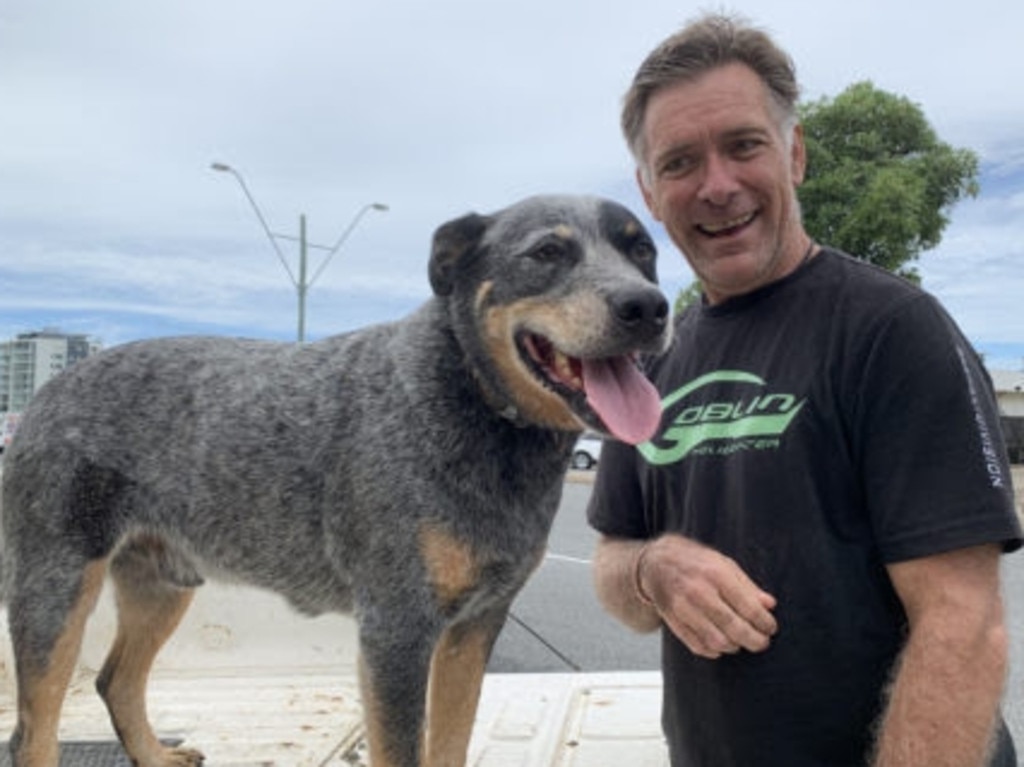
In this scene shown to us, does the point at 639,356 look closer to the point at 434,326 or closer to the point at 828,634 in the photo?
the point at 434,326

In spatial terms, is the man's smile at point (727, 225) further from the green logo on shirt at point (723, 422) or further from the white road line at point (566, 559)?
the white road line at point (566, 559)

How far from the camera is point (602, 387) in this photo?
266cm

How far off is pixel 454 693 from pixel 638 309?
1.47 m

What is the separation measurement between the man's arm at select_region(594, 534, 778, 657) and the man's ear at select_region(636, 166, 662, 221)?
881 mm

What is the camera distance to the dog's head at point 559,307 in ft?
8.62

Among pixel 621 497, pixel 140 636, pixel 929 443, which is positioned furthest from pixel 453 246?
pixel 140 636

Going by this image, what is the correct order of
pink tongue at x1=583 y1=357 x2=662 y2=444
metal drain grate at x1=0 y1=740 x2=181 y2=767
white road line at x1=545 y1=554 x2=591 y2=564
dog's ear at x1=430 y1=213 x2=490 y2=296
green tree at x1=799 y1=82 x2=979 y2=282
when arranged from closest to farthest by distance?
pink tongue at x1=583 y1=357 x2=662 y2=444
dog's ear at x1=430 y1=213 x2=490 y2=296
metal drain grate at x1=0 y1=740 x2=181 y2=767
white road line at x1=545 y1=554 x2=591 y2=564
green tree at x1=799 y1=82 x2=979 y2=282

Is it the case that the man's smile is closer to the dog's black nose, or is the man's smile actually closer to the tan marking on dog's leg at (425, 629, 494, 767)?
the dog's black nose

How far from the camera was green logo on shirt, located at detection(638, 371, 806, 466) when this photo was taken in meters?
2.17

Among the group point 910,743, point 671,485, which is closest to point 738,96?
point 671,485

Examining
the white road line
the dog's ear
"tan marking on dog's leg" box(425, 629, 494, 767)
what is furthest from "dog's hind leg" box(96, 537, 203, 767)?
the white road line

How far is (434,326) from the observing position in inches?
123

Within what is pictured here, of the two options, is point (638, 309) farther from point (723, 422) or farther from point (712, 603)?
point (712, 603)

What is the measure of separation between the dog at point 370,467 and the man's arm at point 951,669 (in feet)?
2.73
